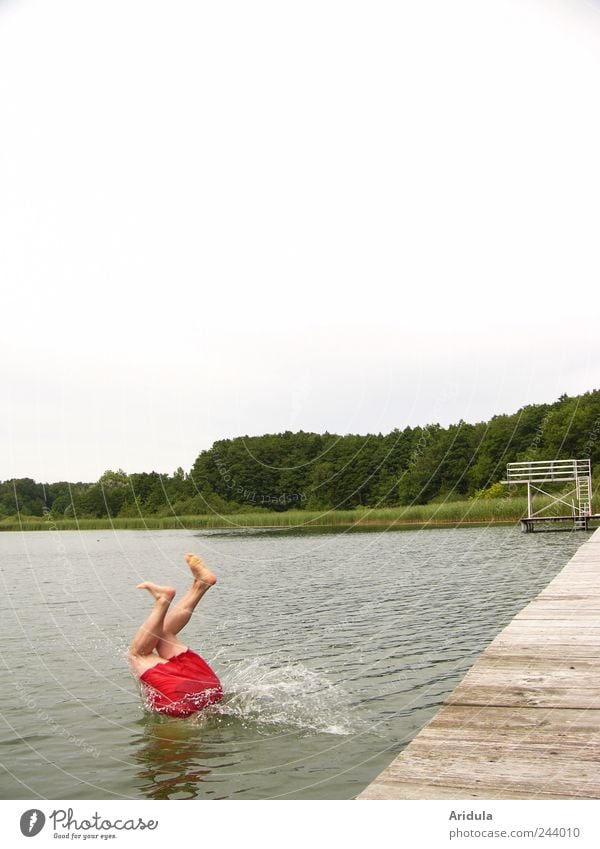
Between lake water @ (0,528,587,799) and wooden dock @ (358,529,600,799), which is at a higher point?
wooden dock @ (358,529,600,799)

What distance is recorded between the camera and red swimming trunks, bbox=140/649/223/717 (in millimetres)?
4738

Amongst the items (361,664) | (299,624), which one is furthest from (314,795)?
(299,624)

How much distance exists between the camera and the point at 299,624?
8844 millimetres

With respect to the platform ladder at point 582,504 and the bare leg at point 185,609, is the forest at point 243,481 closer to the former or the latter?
the bare leg at point 185,609

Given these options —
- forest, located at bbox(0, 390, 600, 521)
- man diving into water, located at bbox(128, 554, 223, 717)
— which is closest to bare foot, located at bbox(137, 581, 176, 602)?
man diving into water, located at bbox(128, 554, 223, 717)

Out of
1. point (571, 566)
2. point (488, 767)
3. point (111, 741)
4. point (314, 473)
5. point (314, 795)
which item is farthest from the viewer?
point (571, 566)

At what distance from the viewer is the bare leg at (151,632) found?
4348 mm

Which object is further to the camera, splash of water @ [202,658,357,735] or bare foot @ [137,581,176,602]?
splash of water @ [202,658,357,735]

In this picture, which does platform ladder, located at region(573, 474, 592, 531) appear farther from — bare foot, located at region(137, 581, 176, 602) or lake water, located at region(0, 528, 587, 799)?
bare foot, located at region(137, 581, 176, 602)

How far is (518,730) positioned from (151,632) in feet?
6.97

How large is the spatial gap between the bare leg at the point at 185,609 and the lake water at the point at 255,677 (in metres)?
0.46

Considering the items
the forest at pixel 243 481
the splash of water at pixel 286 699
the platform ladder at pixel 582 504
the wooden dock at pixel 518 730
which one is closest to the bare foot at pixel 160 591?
the forest at pixel 243 481

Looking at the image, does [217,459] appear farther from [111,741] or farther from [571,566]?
[571,566]
